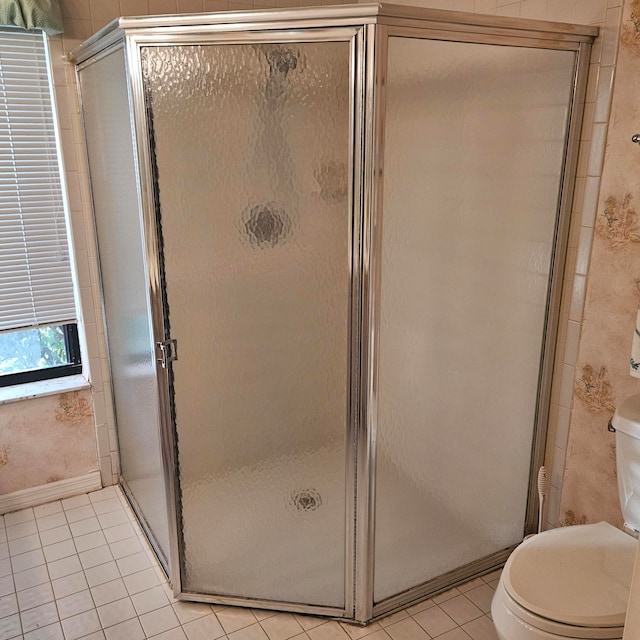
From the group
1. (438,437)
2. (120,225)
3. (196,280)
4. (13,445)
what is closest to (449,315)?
(438,437)

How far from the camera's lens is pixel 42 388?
8.21 ft

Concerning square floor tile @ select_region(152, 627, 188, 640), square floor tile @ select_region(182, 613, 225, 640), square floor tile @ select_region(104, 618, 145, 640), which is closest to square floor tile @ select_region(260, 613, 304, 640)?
square floor tile @ select_region(182, 613, 225, 640)

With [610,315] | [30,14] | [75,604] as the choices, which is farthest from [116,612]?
[30,14]

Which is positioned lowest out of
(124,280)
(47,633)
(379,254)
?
(47,633)

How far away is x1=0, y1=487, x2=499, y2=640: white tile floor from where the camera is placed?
191cm

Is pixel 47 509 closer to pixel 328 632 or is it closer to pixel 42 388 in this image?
pixel 42 388

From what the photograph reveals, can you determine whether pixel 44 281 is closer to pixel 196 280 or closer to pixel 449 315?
pixel 196 280

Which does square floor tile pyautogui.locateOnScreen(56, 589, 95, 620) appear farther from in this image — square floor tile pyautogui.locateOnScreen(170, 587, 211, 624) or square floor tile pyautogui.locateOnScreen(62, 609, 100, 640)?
square floor tile pyautogui.locateOnScreen(170, 587, 211, 624)

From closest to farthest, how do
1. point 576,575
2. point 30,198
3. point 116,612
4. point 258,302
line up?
point 576,575
point 258,302
point 116,612
point 30,198

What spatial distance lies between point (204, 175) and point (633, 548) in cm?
146

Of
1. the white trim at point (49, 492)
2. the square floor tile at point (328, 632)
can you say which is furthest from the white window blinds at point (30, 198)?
the square floor tile at point (328, 632)

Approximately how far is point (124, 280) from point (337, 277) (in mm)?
859

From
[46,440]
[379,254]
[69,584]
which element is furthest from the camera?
[46,440]

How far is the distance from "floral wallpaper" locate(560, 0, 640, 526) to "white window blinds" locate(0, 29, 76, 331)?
6.26 ft
